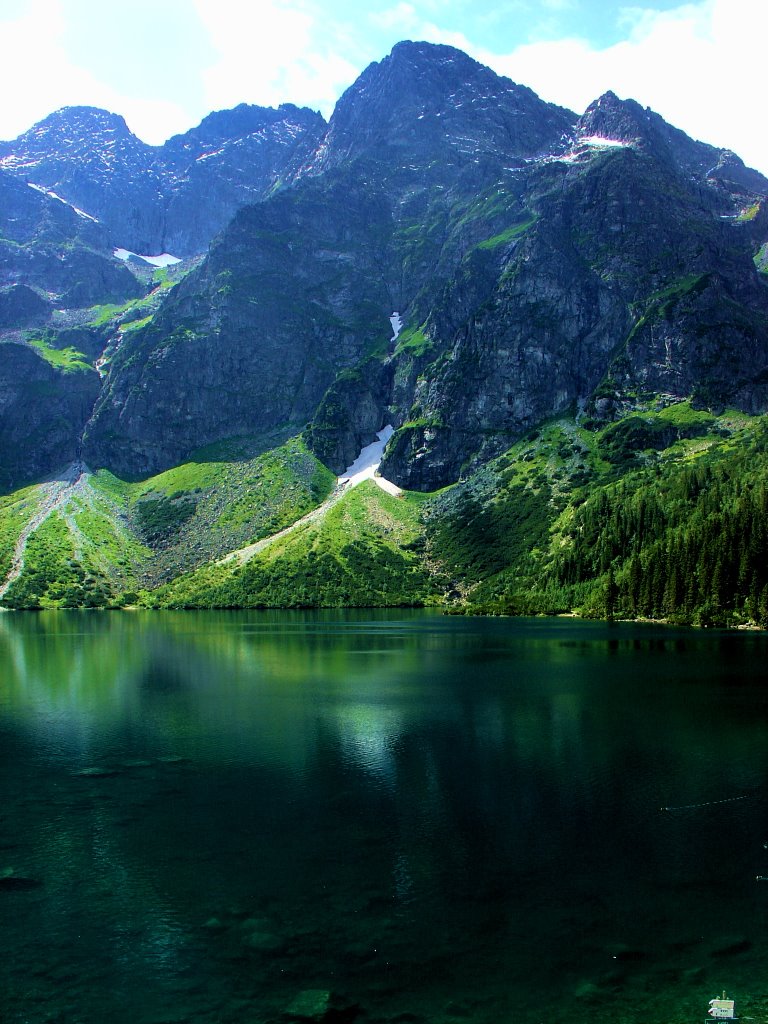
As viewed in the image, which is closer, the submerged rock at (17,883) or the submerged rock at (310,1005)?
the submerged rock at (310,1005)

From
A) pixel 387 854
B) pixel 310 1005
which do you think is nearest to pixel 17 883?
pixel 387 854

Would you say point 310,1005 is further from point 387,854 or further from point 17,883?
point 17,883

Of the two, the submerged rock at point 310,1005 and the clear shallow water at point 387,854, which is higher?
the submerged rock at point 310,1005

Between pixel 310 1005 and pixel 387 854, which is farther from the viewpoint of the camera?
pixel 387 854

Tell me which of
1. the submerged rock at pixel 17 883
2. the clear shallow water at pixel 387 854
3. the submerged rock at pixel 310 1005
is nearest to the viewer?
the submerged rock at pixel 310 1005

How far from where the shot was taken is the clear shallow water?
2369 cm

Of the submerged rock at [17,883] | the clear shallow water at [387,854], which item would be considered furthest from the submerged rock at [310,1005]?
the submerged rock at [17,883]

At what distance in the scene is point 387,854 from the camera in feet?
110

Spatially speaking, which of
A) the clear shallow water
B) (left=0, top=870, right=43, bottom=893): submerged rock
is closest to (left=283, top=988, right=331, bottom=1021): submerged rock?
the clear shallow water

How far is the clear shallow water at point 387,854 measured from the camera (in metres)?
23.7

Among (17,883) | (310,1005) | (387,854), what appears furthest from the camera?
(387,854)

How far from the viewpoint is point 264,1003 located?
2273cm

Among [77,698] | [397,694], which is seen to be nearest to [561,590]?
[397,694]

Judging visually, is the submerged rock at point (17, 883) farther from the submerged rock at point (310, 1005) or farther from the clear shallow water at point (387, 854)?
the submerged rock at point (310, 1005)
